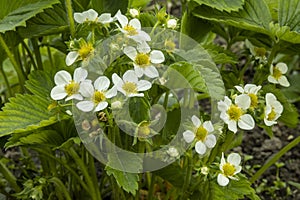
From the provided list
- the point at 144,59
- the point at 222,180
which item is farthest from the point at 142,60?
the point at 222,180

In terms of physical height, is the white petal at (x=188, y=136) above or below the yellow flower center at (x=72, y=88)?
below

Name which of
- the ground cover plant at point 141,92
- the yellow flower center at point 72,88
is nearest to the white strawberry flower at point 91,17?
the ground cover plant at point 141,92

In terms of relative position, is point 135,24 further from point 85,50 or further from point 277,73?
point 277,73

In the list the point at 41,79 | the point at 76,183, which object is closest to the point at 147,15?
the point at 41,79

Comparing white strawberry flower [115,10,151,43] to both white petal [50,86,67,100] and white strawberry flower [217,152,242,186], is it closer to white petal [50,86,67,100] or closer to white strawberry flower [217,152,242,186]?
white petal [50,86,67,100]

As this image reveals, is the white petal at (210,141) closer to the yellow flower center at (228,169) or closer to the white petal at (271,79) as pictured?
the yellow flower center at (228,169)

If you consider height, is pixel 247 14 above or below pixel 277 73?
above

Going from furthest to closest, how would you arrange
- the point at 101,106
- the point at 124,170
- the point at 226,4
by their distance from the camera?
the point at 226,4, the point at 124,170, the point at 101,106

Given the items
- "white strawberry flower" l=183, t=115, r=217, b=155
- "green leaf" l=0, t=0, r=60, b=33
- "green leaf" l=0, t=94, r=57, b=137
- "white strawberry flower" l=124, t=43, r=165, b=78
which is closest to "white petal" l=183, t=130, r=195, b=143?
"white strawberry flower" l=183, t=115, r=217, b=155

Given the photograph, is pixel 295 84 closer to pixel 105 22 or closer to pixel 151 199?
pixel 151 199
